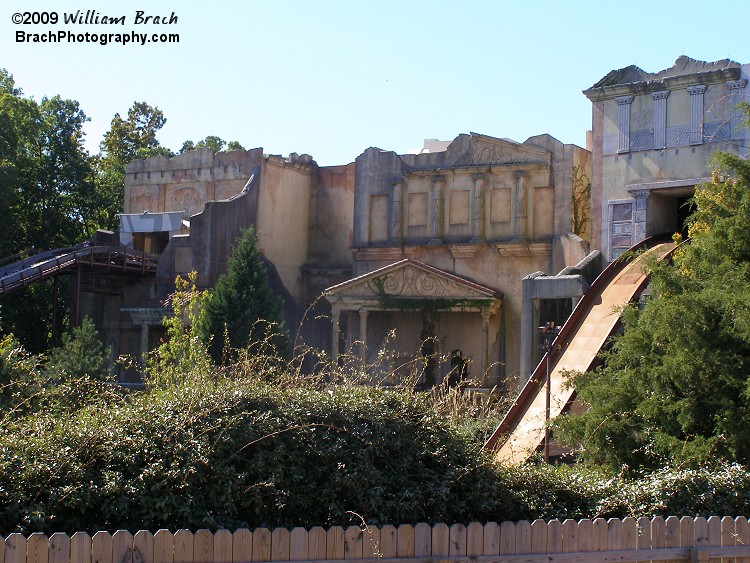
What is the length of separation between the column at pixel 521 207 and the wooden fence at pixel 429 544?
24.3 m

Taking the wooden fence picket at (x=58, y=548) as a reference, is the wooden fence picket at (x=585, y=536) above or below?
below

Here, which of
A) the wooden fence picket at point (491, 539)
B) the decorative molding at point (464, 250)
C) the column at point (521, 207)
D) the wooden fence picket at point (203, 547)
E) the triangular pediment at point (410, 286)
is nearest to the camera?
the wooden fence picket at point (203, 547)

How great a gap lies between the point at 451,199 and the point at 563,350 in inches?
614

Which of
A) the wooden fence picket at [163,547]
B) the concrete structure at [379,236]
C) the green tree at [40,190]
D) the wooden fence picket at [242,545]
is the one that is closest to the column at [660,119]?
the concrete structure at [379,236]

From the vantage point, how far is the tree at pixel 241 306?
3155 centimetres

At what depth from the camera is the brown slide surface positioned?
17953 mm

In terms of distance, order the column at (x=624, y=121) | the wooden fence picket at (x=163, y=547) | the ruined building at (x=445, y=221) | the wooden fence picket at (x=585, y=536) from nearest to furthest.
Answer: the wooden fence picket at (x=163, y=547)
the wooden fence picket at (x=585, y=536)
the ruined building at (x=445, y=221)
the column at (x=624, y=121)

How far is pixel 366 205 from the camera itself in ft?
121

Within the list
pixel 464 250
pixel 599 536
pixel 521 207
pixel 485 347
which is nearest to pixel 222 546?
pixel 599 536

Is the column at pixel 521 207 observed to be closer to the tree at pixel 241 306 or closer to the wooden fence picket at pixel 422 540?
the tree at pixel 241 306

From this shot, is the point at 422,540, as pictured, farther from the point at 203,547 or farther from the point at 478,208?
the point at 478,208

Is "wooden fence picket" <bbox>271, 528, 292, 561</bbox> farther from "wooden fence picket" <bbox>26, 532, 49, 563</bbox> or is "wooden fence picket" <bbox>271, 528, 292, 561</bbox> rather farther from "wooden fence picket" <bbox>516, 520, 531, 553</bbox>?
"wooden fence picket" <bbox>516, 520, 531, 553</bbox>

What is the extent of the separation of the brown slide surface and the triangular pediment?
9319 millimetres

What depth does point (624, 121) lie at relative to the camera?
2686cm
